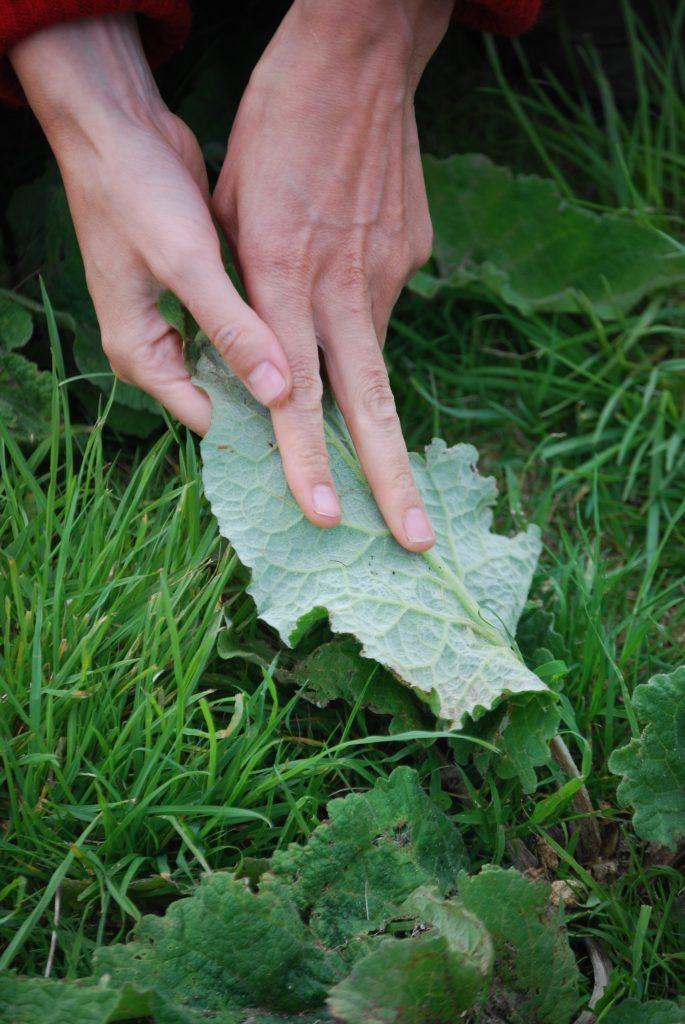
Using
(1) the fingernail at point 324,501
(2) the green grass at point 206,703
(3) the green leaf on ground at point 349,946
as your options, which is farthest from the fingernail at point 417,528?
(3) the green leaf on ground at point 349,946

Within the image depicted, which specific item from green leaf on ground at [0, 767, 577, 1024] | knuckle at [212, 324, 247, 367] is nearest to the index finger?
knuckle at [212, 324, 247, 367]

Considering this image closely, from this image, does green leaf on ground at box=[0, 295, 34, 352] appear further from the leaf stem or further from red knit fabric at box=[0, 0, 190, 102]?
the leaf stem

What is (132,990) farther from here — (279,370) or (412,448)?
(412,448)

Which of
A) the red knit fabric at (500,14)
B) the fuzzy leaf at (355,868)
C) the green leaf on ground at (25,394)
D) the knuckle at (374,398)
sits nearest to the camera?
the fuzzy leaf at (355,868)

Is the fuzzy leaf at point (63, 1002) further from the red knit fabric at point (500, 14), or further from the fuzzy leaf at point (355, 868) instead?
the red knit fabric at point (500, 14)

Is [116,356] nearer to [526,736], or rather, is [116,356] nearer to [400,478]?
[400,478]

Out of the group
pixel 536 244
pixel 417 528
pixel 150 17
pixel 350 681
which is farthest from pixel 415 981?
pixel 536 244

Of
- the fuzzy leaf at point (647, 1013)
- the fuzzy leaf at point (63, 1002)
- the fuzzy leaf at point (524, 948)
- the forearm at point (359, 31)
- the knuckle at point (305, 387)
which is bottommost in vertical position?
the fuzzy leaf at point (647, 1013)
